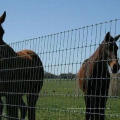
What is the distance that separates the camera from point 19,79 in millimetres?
6703

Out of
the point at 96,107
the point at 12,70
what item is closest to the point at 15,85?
the point at 12,70

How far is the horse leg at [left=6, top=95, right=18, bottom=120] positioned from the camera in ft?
22.1

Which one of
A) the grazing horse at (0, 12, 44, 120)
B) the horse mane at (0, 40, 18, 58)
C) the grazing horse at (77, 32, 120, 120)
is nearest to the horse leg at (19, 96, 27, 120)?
the grazing horse at (0, 12, 44, 120)

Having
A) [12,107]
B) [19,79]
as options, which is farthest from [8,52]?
[12,107]

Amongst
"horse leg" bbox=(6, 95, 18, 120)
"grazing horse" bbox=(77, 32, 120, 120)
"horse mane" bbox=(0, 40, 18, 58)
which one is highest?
"horse mane" bbox=(0, 40, 18, 58)

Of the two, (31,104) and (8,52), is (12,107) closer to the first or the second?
(31,104)

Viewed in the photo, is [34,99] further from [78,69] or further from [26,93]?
[78,69]

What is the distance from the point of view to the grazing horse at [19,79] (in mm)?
6241

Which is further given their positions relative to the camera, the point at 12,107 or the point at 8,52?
the point at 8,52

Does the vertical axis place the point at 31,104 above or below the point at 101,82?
below

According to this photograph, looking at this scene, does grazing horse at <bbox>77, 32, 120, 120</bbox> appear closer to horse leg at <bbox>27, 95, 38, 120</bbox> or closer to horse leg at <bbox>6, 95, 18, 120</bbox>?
horse leg at <bbox>27, 95, 38, 120</bbox>

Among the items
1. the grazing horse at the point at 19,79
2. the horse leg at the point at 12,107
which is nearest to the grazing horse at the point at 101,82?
the grazing horse at the point at 19,79

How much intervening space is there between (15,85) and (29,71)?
2.01 feet

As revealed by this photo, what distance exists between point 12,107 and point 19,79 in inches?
21.4
